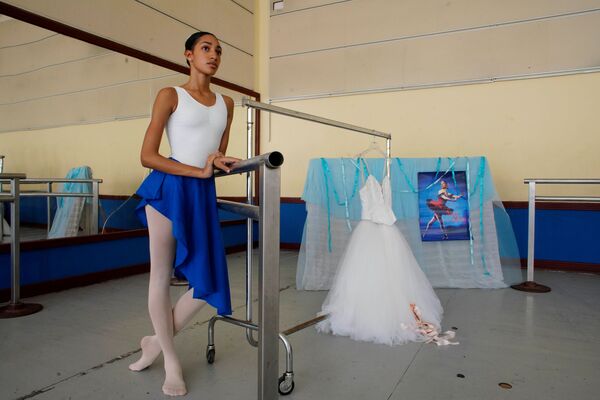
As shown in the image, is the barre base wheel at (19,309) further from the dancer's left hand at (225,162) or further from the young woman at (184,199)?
the dancer's left hand at (225,162)

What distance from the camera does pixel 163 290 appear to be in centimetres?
157

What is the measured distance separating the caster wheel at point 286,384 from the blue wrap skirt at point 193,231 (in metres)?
0.33

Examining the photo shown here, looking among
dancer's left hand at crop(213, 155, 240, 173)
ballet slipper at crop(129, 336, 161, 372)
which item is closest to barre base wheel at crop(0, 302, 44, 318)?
ballet slipper at crop(129, 336, 161, 372)

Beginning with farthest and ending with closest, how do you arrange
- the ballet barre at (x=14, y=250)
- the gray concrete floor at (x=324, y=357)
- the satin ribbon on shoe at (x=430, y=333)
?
the ballet barre at (x=14, y=250), the satin ribbon on shoe at (x=430, y=333), the gray concrete floor at (x=324, y=357)

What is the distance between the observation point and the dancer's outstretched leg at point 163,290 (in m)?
1.52

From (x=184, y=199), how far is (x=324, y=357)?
966 mm

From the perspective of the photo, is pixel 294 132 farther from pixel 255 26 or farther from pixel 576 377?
pixel 576 377

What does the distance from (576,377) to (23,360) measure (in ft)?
7.57

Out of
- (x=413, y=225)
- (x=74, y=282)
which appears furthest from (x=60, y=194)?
(x=413, y=225)

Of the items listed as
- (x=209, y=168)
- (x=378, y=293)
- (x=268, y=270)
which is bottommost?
(x=378, y=293)

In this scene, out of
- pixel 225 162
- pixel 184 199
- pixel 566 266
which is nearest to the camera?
pixel 225 162

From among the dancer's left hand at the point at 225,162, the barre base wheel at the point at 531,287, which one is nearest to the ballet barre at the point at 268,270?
the dancer's left hand at the point at 225,162

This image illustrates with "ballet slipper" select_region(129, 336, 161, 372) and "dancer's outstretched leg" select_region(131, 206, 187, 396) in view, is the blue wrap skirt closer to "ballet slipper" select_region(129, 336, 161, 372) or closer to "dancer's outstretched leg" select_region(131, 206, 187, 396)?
"dancer's outstretched leg" select_region(131, 206, 187, 396)

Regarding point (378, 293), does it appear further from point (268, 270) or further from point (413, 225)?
point (268, 270)
